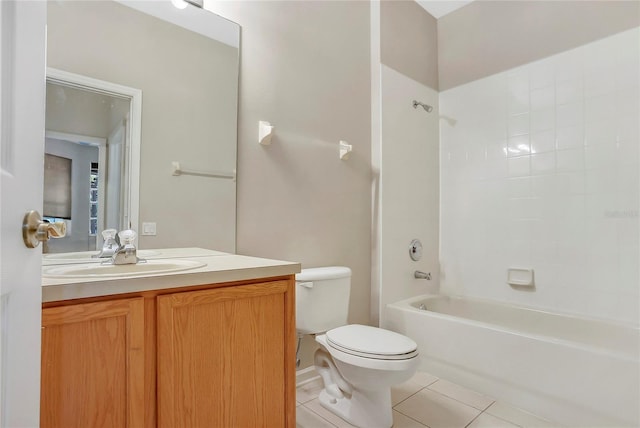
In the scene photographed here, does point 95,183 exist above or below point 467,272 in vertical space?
above

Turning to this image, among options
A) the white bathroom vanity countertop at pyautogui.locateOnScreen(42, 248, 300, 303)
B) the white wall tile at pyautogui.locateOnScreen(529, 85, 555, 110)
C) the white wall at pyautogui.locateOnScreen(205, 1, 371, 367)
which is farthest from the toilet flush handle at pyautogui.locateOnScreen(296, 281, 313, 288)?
the white wall tile at pyautogui.locateOnScreen(529, 85, 555, 110)

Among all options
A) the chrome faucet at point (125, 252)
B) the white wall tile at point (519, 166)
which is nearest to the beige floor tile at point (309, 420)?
the chrome faucet at point (125, 252)

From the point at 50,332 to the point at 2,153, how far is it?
1.46 feet

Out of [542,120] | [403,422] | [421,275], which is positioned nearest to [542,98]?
[542,120]

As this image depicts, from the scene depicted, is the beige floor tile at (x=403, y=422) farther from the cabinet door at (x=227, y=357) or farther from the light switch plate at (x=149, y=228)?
the light switch plate at (x=149, y=228)

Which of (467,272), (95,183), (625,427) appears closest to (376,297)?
(467,272)

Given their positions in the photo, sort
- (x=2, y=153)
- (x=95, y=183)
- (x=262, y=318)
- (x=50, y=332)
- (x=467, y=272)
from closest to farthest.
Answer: (x=2, y=153)
(x=50, y=332)
(x=262, y=318)
(x=95, y=183)
(x=467, y=272)

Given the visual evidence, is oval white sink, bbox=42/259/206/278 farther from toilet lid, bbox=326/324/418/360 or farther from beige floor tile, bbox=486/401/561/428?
beige floor tile, bbox=486/401/561/428

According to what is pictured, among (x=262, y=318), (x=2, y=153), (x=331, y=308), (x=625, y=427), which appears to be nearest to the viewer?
(x=2, y=153)

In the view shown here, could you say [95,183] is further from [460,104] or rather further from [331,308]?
[460,104]

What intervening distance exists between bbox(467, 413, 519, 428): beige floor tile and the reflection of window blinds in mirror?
1959mm

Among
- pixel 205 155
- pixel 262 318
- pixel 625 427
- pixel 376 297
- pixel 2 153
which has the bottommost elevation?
pixel 625 427

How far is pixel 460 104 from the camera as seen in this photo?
106 inches

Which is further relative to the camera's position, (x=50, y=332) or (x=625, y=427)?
(x=625, y=427)
